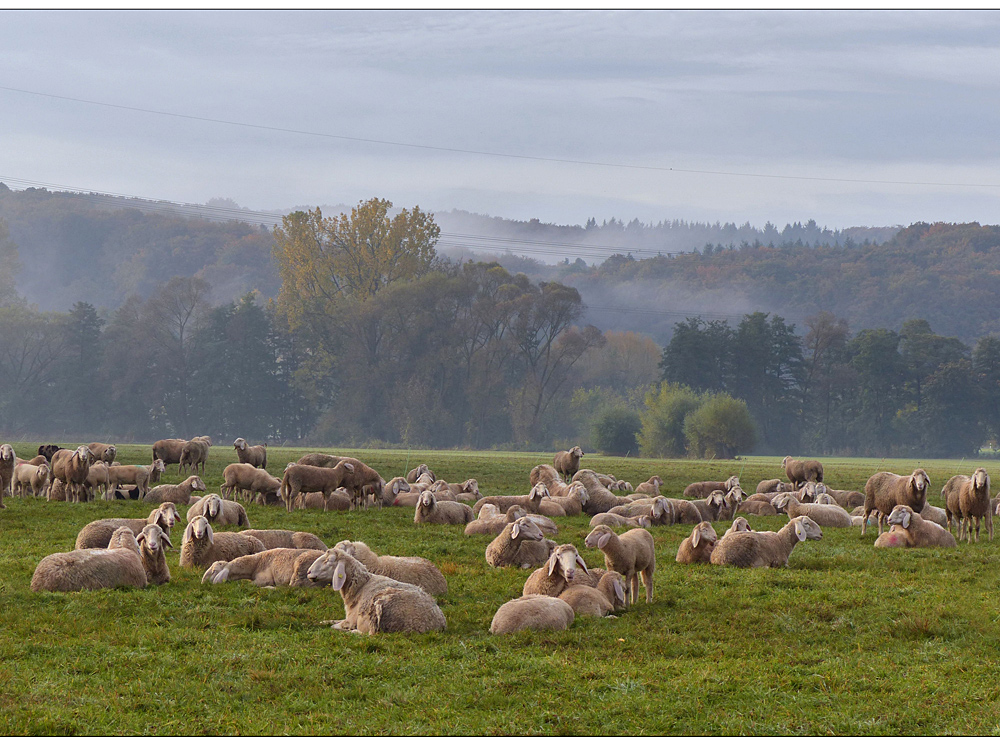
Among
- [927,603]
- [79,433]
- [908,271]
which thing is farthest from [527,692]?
[908,271]

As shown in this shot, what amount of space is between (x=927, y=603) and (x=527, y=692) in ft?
20.8

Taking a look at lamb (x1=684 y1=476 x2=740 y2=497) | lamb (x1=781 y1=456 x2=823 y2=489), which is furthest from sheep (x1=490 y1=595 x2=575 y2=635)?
lamb (x1=781 y1=456 x2=823 y2=489)

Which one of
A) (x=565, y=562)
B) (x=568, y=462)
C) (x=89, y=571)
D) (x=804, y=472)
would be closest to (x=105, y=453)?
(x=568, y=462)

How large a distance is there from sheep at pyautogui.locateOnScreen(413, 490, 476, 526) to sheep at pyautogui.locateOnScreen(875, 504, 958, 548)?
8.21 meters

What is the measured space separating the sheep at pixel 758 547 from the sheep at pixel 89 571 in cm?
844

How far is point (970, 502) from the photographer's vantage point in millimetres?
17828

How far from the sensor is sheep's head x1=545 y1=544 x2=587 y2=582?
10711mm

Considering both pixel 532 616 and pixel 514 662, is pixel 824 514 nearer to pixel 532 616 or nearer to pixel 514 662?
pixel 532 616

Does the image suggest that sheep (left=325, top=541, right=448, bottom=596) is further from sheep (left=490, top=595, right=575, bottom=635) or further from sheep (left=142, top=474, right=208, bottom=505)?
sheep (left=142, top=474, right=208, bottom=505)

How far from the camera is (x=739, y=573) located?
44.2 feet

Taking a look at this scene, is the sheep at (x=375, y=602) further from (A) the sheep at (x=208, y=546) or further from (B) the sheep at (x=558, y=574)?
(A) the sheep at (x=208, y=546)

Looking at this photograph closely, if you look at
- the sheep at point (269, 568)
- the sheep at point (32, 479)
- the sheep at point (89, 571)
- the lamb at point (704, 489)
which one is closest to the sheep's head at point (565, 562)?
the sheep at point (269, 568)

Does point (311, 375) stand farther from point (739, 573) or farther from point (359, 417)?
point (739, 573)

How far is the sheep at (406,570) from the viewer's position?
11.6m
